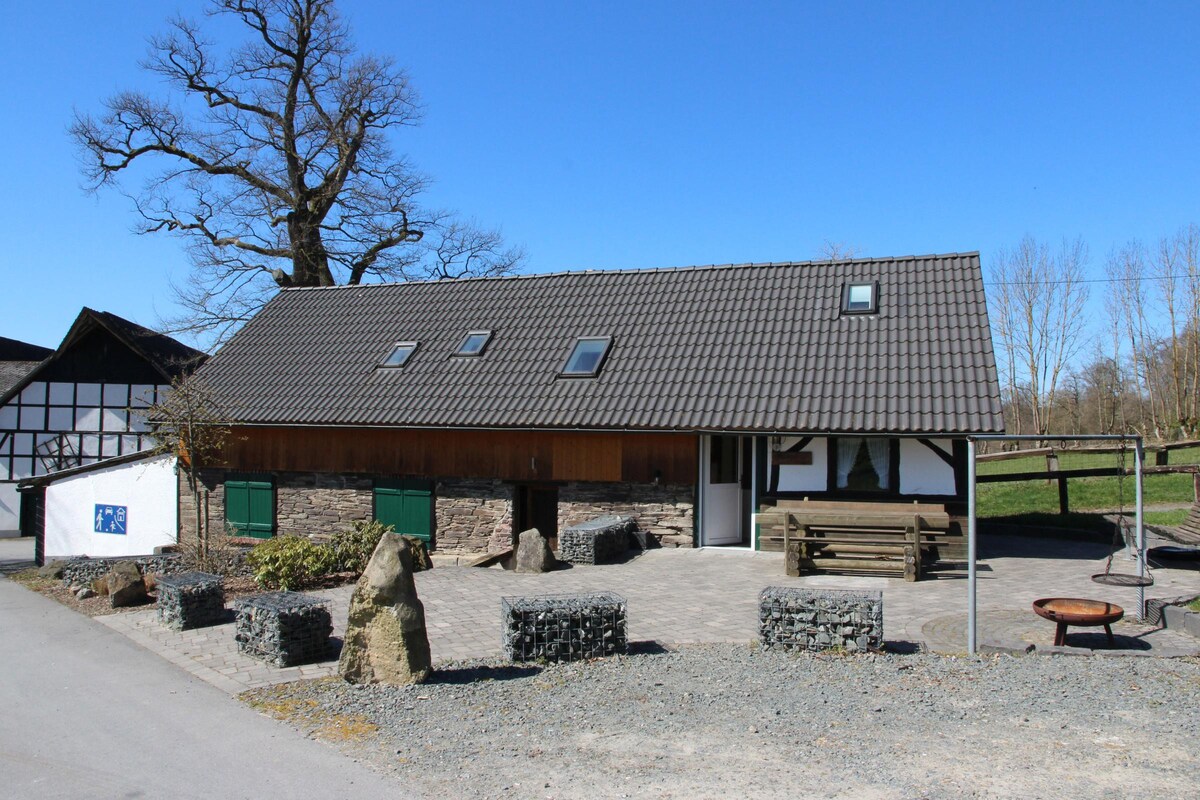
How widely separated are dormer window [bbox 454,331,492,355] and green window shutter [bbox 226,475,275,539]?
15.4 feet

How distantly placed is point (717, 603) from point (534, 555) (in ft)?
11.7

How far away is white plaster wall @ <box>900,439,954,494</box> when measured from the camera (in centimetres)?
1427

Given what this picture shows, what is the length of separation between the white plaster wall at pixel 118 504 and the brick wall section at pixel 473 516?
7099 mm

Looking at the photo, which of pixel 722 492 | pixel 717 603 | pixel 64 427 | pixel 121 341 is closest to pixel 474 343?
pixel 722 492

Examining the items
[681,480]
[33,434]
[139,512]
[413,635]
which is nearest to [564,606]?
[413,635]

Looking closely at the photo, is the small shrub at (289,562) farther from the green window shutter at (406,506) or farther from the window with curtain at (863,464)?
the window with curtain at (863,464)

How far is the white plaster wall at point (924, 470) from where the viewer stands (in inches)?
562

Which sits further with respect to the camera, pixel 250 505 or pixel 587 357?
pixel 250 505

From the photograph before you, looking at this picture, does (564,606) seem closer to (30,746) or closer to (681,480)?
(30,746)

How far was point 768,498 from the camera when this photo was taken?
49.6ft

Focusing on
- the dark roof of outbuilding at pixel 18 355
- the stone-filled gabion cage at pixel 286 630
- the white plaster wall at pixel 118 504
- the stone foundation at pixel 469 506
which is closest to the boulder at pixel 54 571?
the white plaster wall at pixel 118 504

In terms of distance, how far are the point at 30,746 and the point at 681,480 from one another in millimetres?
10294

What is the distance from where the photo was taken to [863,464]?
48.4 feet

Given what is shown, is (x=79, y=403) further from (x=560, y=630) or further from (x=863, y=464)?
(x=560, y=630)
